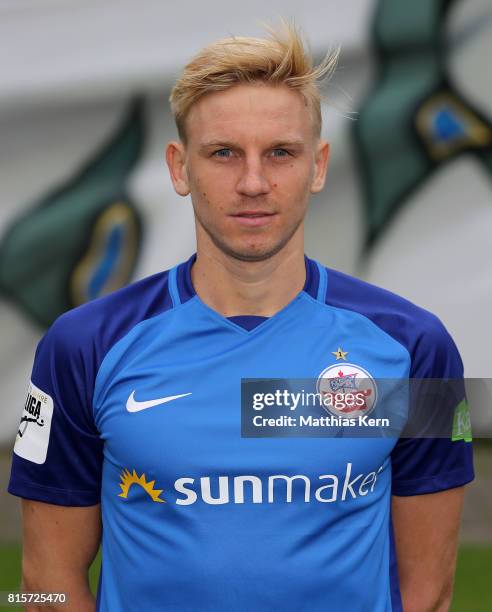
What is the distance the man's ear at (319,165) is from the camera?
222 centimetres

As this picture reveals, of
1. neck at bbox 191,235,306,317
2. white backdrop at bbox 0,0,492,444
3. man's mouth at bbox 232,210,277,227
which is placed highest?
white backdrop at bbox 0,0,492,444

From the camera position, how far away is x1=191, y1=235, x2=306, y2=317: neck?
2188 mm

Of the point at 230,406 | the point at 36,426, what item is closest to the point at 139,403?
the point at 230,406

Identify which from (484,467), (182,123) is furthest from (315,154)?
(484,467)

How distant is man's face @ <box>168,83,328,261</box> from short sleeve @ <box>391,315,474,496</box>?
37cm

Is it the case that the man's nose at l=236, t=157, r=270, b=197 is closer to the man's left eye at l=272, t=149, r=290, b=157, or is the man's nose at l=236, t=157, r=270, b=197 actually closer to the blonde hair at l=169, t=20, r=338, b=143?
the man's left eye at l=272, t=149, r=290, b=157

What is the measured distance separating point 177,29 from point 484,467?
3.44 m

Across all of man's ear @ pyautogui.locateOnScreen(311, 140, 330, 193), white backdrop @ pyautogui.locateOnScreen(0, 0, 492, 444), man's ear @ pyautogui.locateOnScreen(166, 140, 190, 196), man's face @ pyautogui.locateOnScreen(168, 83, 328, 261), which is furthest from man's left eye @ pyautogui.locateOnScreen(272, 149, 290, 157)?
white backdrop @ pyautogui.locateOnScreen(0, 0, 492, 444)

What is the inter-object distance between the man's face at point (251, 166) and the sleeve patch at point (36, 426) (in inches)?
19.3

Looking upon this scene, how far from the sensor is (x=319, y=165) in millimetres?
2246

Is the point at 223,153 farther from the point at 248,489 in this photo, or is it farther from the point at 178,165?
the point at 248,489

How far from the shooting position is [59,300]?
7.29 meters
